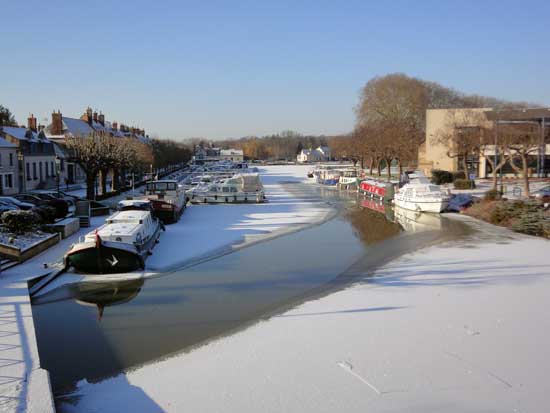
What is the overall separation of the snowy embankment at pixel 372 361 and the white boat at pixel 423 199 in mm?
17623

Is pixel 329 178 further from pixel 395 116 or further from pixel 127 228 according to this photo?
pixel 127 228

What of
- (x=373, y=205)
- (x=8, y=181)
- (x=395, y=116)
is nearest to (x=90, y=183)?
(x=8, y=181)

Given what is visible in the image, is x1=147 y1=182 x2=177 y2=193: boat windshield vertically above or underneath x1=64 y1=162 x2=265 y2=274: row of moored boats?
above

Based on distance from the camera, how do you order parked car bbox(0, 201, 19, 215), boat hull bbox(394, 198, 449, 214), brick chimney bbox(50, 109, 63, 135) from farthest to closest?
brick chimney bbox(50, 109, 63, 135) < boat hull bbox(394, 198, 449, 214) < parked car bbox(0, 201, 19, 215)

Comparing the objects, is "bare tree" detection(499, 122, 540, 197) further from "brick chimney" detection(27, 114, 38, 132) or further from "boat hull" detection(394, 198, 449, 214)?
"brick chimney" detection(27, 114, 38, 132)

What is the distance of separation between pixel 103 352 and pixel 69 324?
2286 millimetres

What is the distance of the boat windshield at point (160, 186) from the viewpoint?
32.8m

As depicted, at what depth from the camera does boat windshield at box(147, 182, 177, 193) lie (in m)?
32.8

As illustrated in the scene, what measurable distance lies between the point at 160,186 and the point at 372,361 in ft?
82.3

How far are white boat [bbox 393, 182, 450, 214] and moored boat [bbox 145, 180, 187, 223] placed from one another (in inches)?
519

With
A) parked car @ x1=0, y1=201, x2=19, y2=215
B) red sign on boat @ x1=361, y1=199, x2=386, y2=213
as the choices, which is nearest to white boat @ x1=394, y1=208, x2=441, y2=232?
red sign on boat @ x1=361, y1=199, x2=386, y2=213

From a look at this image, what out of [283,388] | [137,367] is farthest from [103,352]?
[283,388]

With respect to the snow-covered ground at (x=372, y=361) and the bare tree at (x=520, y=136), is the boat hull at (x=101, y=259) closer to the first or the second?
the snow-covered ground at (x=372, y=361)

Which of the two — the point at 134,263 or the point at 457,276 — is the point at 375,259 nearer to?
the point at 457,276
